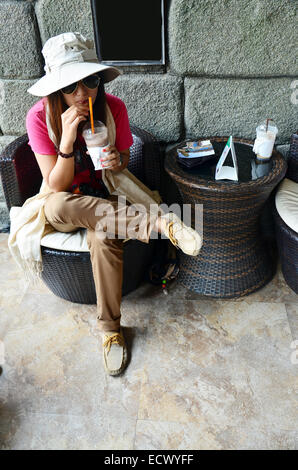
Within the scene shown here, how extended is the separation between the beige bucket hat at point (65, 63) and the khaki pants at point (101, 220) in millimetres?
455

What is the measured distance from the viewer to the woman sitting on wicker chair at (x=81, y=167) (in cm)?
160

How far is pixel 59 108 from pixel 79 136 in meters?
0.17

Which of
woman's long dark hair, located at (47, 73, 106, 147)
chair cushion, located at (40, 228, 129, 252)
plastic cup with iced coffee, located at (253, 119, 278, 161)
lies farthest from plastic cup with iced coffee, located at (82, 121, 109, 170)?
plastic cup with iced coffee, located at (253, 119, 278, 161)

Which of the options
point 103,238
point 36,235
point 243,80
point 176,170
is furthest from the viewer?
point 243,80

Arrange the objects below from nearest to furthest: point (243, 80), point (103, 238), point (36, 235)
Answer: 1. point (103, 238)
2. point (36, 235)
3. point (243, 80)

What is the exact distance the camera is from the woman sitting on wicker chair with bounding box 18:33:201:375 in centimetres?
160

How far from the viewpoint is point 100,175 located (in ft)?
6.25

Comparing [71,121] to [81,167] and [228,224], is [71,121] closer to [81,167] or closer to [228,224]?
[81,167]

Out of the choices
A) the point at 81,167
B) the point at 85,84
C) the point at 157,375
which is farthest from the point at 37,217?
the point at 157,375

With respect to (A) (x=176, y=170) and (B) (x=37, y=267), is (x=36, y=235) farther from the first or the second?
(A) (x=176, y=170)

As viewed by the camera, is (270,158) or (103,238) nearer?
(103,238)

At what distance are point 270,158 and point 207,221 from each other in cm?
46

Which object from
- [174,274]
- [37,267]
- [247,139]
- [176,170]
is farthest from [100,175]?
[247,139]

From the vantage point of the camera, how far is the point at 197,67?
2.04 metres
